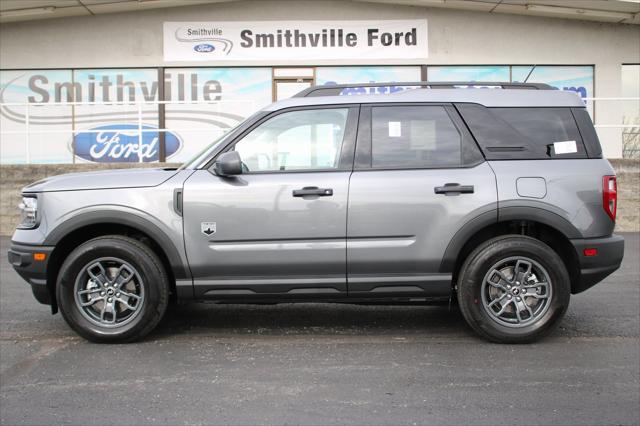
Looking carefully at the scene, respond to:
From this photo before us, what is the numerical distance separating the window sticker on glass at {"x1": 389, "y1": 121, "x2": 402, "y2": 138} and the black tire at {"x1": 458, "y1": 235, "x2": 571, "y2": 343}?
1.05 metres

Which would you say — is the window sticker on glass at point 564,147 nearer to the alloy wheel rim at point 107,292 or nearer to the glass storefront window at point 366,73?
the alloy wheel rim at point 107,292

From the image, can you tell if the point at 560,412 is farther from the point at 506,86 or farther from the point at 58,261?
the point at 58,261

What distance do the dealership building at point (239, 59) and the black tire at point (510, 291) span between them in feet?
44.1

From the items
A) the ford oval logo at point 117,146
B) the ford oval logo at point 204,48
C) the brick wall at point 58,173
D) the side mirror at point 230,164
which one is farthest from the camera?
the ford oval logo at point 204,48

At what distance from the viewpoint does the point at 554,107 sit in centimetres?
494

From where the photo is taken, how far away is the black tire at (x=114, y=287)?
186 inches

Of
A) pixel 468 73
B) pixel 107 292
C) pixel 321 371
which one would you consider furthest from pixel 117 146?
pixel 321 371

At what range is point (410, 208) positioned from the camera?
15.4ft

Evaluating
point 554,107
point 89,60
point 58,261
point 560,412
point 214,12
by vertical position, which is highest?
point 214,12

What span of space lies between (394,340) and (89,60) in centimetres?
1556

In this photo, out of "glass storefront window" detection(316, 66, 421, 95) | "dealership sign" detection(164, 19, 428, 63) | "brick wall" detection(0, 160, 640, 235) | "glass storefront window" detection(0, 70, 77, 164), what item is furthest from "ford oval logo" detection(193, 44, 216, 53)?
"brick wall" detection(0, 160, 640, 235)

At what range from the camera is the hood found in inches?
189

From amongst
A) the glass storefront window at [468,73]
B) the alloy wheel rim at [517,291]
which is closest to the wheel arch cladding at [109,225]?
the alloy wheel rim at [517,291]

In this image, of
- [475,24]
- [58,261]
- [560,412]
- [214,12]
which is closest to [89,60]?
[214,12]
